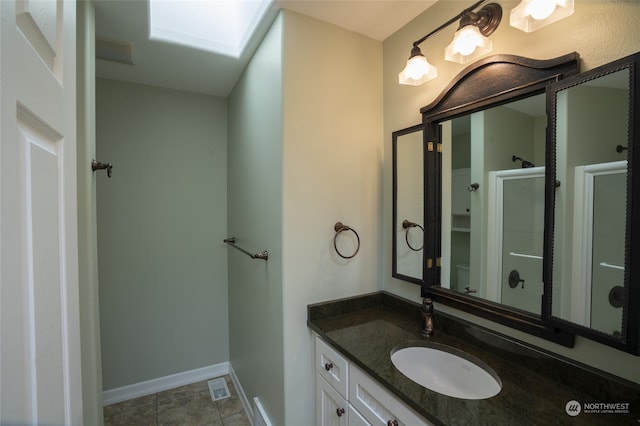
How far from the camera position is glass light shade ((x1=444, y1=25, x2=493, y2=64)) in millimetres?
1103

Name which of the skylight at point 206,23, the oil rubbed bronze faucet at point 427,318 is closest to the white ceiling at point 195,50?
the skylight at point 206,23

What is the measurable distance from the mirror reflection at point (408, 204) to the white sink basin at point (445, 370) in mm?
355

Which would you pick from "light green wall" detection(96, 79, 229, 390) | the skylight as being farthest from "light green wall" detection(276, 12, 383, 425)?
"light green wall" detection(96, 79, 229, 390)

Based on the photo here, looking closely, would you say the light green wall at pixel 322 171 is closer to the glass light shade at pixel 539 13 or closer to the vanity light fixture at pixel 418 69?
the vanity light fixture at pixel 418 69

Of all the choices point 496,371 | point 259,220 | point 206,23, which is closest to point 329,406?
point 496,371

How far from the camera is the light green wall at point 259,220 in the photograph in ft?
4.89

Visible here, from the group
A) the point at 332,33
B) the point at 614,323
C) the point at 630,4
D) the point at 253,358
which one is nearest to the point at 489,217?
the point at 614,323

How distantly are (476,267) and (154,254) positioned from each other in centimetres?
228

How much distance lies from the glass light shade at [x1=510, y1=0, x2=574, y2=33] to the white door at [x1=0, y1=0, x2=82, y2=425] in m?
1.29

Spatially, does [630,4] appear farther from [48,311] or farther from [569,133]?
[48,311]

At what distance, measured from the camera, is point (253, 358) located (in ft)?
6.30

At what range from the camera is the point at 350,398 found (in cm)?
118

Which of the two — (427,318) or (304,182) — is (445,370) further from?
(304,182)

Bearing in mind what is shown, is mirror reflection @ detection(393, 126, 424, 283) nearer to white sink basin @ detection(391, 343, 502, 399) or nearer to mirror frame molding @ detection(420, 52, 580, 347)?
mirror frame molding @ detection(420, 52, 580, 347)
